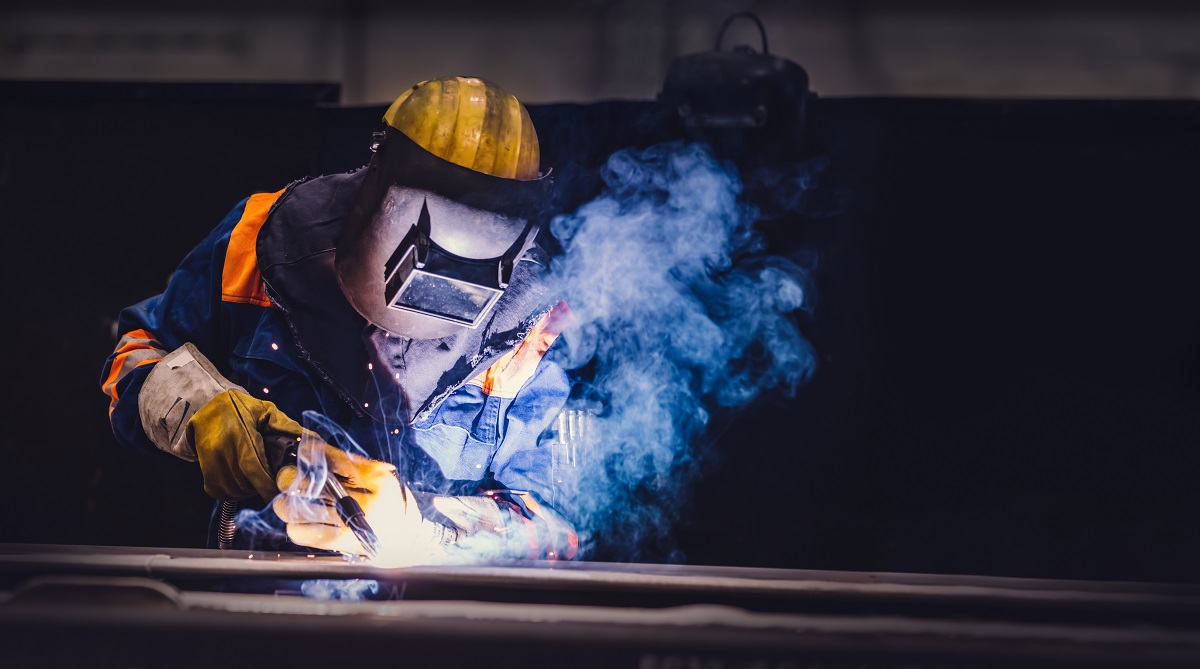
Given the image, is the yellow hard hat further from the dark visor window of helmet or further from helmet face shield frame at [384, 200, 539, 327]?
the dark visor window of helmet

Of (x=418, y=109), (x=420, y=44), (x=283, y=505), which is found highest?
(x=420, y=44)

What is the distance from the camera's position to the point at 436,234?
59.4 inches

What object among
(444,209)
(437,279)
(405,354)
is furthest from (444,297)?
(405,354)

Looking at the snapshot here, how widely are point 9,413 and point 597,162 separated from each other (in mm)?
2179

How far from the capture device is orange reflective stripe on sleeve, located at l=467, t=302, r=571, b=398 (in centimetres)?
187

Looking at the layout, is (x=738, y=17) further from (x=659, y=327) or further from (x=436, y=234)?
(x=436, y=234)

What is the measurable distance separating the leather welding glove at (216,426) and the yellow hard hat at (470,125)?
1.93 feet

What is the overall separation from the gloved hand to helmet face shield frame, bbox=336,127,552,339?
1.06ft

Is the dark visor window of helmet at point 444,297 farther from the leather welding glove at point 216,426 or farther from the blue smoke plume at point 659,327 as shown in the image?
the blue smoke plume at point 659,327

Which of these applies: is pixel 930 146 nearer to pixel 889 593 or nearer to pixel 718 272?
pixel 718 272

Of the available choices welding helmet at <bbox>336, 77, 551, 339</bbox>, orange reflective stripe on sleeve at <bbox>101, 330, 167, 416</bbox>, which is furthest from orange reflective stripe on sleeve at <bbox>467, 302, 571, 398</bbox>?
orange reflective stripe on sleeve at <bbox>101, 330, 167, 416</bbox>

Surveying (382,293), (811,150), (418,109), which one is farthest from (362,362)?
(811,150)

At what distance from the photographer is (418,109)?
158 cm

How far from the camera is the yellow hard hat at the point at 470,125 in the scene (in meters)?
1.55
